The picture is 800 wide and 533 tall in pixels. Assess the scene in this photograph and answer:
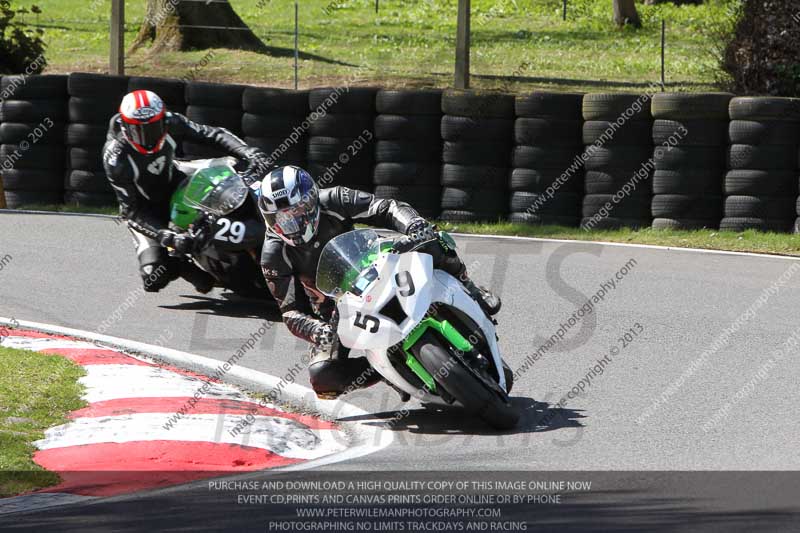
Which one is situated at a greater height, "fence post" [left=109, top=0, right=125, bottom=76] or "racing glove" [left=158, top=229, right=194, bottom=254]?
"fence post" [left=109, top=0, right=125, bottom=76]

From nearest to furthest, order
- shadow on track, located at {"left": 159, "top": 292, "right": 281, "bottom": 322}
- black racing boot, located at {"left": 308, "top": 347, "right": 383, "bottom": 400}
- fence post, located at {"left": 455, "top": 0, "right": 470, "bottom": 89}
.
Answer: black racing boot, located at {"left": 308, "top": 347, "right": 383, "bottom": 400}
shadow on track, located at {"left": 159, "top": 292, "right": 281, "bottom": 322}
fence post, located at {"left": 455, "top": 0, "right": 470, "bottom": 89}

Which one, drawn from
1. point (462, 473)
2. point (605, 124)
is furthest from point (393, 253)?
point (605, 124)

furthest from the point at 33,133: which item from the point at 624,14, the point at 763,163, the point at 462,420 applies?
the point at 624,14

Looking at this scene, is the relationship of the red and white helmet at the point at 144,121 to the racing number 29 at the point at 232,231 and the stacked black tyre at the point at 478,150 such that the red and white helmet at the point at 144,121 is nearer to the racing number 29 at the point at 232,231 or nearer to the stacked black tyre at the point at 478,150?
the racing number 29 at the point at 232,231

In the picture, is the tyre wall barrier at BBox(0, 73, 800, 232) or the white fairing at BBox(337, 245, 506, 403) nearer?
the white fairing at BBox(337, 245, 506, 403)

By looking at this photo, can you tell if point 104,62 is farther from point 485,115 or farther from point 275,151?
point 485,115

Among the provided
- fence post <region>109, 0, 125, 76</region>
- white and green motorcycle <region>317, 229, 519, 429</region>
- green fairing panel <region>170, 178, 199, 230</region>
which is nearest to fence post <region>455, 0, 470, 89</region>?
fence post <region>109, 0, 125, 76</region>

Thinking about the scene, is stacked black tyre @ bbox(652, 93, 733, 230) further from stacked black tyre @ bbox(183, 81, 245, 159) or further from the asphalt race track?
stacked black tyre @ bbox(183, 81, 245, 159)

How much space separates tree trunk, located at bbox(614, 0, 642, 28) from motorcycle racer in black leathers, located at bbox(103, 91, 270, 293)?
18384 mm

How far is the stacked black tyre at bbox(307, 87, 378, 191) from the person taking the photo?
46.5ft

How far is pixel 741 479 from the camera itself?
5.75 m

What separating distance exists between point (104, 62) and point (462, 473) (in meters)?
18.8

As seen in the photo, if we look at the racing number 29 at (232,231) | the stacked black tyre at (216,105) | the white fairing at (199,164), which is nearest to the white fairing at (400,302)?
the racing number 29 at (232,231)

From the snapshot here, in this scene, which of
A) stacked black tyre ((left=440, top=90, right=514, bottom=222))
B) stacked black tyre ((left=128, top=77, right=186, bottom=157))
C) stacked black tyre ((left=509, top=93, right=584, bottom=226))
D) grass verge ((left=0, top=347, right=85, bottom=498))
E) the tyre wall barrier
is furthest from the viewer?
stacked black tyre ((left=128, top=77, right=186, bottom=157))
